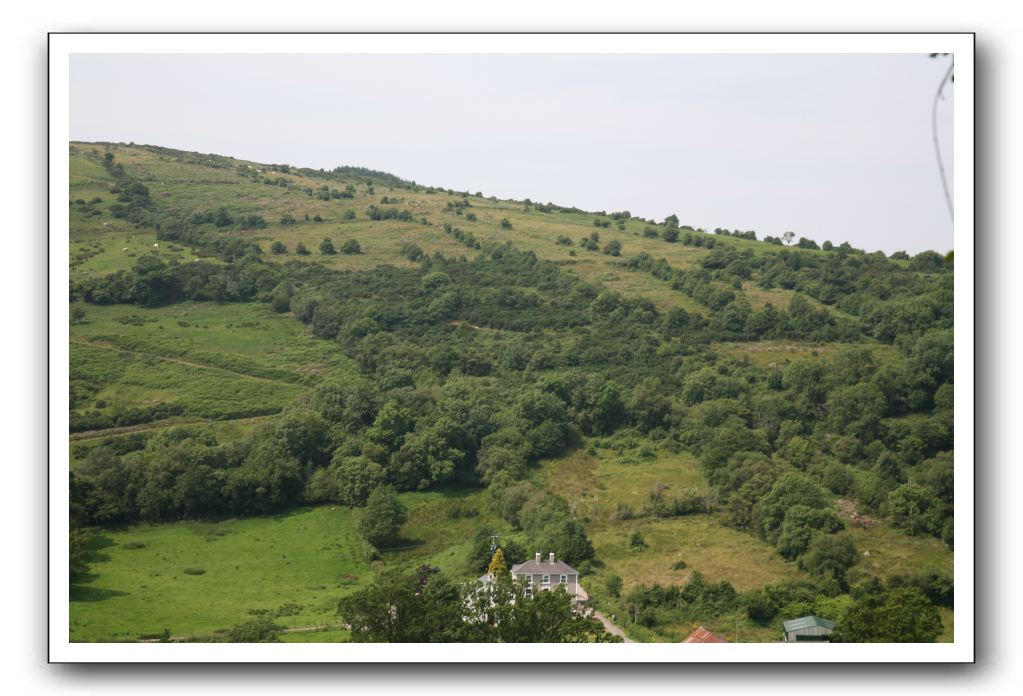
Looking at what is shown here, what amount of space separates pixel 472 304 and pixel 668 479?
11.2 m

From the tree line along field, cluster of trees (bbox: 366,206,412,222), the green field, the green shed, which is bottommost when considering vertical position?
the green shed

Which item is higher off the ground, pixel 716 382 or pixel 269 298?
pixel 269 298

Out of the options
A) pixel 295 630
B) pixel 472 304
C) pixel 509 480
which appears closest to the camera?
pixel 295 630

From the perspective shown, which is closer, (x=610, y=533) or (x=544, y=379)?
(x=610, y=533)

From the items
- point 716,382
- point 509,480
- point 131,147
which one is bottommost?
point 509,480

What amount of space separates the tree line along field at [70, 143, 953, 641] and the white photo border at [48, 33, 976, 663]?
84.0 inches

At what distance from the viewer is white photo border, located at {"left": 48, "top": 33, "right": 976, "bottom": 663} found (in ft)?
38.3

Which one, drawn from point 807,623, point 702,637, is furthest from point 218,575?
point 807,623

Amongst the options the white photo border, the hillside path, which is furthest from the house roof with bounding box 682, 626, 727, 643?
the white photo border

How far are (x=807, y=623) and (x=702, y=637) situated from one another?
155 cm

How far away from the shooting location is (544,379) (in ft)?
89.6

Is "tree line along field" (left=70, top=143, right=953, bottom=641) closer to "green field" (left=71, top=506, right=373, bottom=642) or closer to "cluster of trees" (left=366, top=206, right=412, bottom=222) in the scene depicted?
"green field" (left=71, top=506, right=373, bottom=642)
